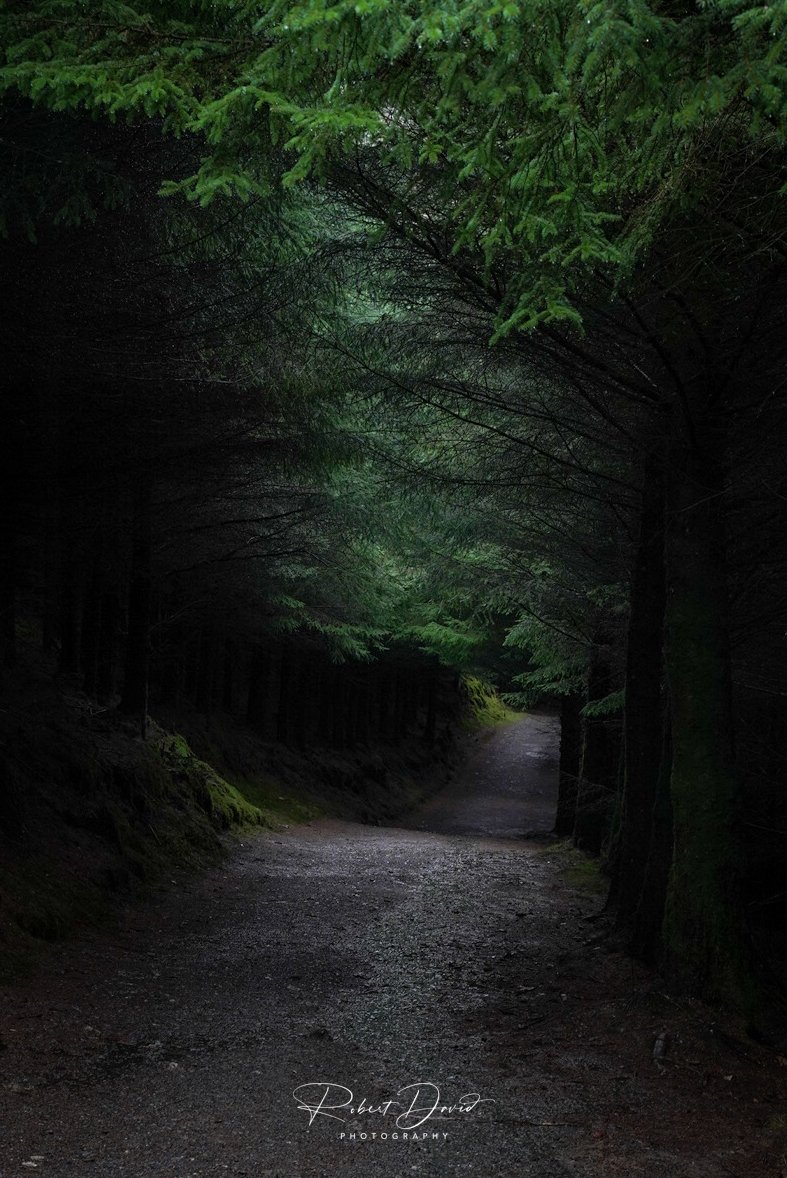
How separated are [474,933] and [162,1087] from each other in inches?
215

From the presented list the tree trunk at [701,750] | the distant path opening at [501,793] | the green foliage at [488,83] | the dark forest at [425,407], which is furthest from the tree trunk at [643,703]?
the distant path opening at [501,793]

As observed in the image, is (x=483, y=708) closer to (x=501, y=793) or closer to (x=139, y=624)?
(x=501, y=793)

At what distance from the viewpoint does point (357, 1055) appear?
19.0 feet

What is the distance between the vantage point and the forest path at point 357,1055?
14.3 ft

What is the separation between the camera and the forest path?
4344 mm

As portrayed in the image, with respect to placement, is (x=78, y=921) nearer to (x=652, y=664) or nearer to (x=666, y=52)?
(x=652, y=664)

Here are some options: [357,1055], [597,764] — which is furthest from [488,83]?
[597,764]

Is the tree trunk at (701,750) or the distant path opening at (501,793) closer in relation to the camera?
the tree trunk at (701,750)

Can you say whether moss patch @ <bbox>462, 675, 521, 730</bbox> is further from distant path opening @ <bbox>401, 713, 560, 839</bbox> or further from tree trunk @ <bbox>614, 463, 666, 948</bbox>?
tree trunk @ <bbox>614, 463, 666, 948</bbox>

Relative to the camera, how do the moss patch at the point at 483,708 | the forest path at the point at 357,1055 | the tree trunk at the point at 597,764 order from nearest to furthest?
the forest path at the point at 357,1055 < the tree trunk at the point at 597,764 < the moss patch at the point at 483,708

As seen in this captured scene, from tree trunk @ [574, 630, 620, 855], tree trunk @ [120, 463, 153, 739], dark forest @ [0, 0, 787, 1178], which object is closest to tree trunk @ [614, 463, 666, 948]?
dark forest @ [0, 0, 787, 1178]

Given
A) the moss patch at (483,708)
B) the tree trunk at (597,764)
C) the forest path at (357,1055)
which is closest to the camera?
the forest path at (357,1055)

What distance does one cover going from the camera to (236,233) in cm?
701

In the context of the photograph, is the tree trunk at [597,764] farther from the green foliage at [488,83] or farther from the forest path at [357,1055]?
the green foliage at [488,83]
